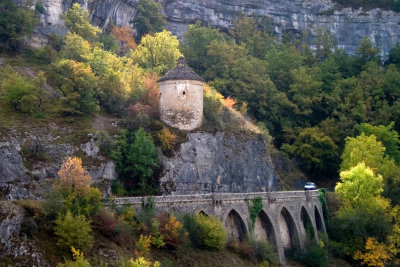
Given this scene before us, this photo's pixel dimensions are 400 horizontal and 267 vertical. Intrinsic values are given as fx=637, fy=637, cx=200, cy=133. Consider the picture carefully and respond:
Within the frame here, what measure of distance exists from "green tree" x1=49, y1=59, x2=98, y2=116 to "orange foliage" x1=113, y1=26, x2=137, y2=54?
24991 mm

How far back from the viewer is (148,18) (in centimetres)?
7744

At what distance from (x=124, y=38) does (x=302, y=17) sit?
1142 inches

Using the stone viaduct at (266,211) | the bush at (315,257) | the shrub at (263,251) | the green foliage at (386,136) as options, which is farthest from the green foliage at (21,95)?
the green foliage at (386,136)

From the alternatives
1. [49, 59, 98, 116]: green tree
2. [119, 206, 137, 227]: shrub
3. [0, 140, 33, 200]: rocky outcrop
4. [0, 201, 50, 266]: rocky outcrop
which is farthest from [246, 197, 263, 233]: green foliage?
[0, 201, 50, 266]: rocky outcrop

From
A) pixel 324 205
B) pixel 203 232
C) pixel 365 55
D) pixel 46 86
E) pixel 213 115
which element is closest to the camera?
pixel 203 232

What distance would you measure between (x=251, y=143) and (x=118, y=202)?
20.3 m

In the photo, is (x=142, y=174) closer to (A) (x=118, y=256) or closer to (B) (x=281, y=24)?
(A) (x=118, y=256)

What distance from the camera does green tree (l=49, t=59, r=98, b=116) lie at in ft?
153

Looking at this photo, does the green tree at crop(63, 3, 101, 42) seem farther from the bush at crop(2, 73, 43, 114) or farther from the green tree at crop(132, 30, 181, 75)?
the bush at crop(2, 73, 43, 114)

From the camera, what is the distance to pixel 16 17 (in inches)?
2283

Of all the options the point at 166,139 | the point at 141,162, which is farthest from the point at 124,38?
the point at 141,162

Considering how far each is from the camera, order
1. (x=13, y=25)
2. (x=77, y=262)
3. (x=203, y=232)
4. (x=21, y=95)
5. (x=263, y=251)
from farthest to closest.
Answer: (x=13, y=25) → (x=21, y=95) → (x=263, y=251) → (x=203, y=232) → (x=77, y=262)

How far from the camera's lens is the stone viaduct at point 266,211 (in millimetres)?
37750

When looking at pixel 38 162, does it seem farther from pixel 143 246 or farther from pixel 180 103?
pixel 180 103
